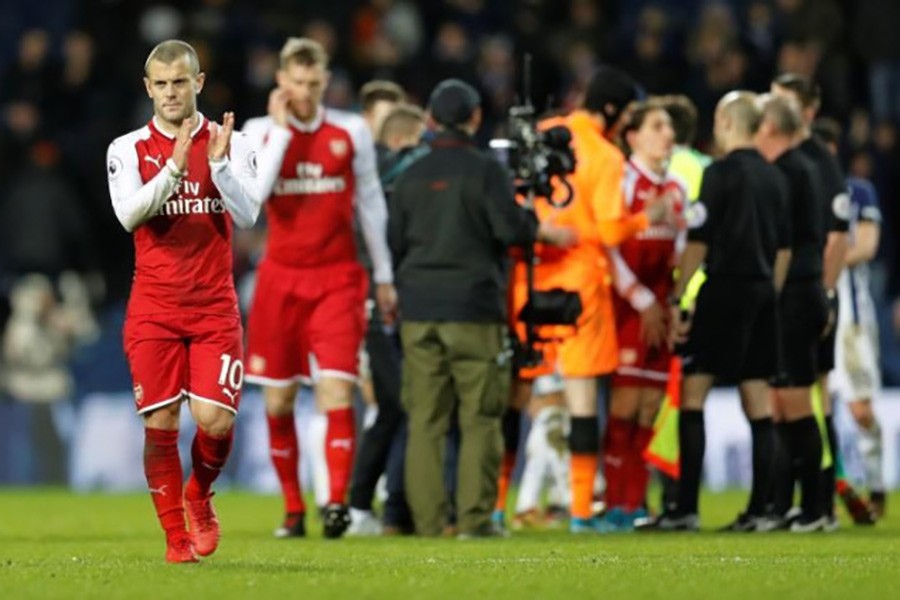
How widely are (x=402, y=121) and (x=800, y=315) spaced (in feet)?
8.78

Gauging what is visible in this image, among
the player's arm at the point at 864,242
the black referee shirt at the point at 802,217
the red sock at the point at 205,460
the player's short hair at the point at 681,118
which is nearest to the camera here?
the red sock at the point at 205,460

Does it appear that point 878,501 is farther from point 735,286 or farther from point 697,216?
point 697,216

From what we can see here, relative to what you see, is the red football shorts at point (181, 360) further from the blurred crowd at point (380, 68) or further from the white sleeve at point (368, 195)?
the blurred crowd at point (380, 68)

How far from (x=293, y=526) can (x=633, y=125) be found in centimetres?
316

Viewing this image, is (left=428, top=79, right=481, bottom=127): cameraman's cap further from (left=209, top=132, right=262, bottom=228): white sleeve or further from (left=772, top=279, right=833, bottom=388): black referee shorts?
(left=209, top=132, right=262, bottom=228): white sleeve

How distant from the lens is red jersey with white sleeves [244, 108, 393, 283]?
13711 mm

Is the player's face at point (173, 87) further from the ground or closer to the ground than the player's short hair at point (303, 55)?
closer to the ground

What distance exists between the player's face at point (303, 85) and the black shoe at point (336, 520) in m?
2.23

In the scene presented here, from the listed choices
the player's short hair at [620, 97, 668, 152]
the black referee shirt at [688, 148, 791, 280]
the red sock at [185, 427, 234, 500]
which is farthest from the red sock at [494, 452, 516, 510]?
the red sock at [185, 427, 234, 500]

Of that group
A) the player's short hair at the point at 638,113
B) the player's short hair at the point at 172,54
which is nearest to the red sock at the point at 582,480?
the player's short hair at the point at 638,113

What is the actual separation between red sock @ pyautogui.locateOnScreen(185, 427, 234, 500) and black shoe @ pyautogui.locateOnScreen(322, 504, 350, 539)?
2.59 m

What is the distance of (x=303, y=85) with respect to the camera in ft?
45.0

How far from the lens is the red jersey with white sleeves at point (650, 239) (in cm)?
1439

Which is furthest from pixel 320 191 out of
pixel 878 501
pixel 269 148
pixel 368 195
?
pixel 878 501
